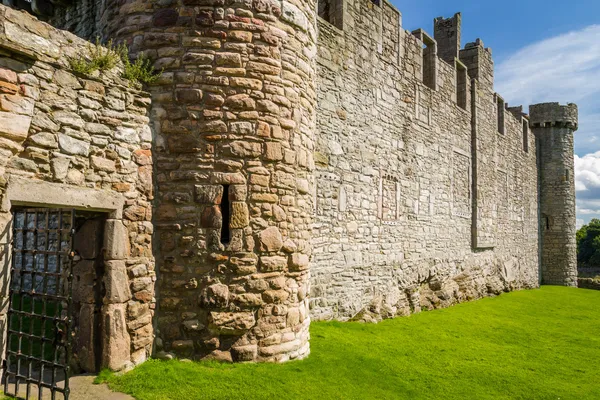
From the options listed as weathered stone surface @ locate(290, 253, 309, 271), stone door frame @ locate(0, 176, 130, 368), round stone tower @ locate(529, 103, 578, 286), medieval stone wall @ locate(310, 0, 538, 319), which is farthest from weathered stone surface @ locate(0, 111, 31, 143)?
round stone tower @ locate(529, 103, 578, 286)

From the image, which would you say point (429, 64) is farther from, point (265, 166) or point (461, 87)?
point (265, 166)

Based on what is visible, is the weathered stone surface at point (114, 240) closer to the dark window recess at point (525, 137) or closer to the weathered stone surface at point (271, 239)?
the weathered stone surface at point (271, 239)

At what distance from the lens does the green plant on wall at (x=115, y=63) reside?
4211 millimetres

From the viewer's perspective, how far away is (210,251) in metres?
4.86

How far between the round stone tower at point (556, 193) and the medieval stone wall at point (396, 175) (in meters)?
7.81

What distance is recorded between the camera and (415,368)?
5.98 metres

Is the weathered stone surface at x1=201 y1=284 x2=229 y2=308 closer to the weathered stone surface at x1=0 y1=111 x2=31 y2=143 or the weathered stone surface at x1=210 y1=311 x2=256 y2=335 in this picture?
the weathered stone surface at x1=210 y1=311 x2=256 y2=335

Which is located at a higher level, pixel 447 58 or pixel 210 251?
pixel 447 58

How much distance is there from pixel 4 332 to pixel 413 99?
914 centimetres

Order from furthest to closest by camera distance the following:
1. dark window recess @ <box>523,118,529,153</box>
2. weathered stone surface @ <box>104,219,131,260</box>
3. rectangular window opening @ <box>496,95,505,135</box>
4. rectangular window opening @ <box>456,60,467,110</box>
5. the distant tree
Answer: the distant tree
dark window recess @ <box>523,118,529,153</box>
rectangular window opening @ <box>496,95,505,135</box>
rectangular window opening @ <box>456,60,467,110</box>
weathered stone surface @ <box>104,219,131,260</box>

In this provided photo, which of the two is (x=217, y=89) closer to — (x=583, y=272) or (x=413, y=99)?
(x=413, y=99)

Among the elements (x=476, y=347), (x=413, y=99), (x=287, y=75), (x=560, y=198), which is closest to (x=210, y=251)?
(x=287, y=75)

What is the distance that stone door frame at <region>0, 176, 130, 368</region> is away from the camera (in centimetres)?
358

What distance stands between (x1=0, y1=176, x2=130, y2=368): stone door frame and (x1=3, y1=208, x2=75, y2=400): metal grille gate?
0.18 m
